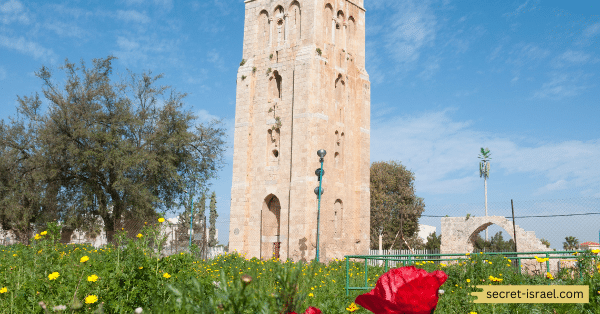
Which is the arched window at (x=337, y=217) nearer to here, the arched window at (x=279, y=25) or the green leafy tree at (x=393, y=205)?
the arched window at (x=279, y=25)

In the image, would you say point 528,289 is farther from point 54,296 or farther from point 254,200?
point 254,200

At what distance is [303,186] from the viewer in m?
22.4

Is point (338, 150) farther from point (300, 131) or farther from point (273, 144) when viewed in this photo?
point (273, 144)

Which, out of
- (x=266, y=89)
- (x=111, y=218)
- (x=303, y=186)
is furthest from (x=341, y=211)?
(x=111, y=218)

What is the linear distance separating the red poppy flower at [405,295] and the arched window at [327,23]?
23.7 meters

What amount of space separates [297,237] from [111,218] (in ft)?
34.0

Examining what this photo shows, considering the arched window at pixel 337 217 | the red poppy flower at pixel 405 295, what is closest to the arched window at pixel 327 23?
the arched window at pixel 337 217

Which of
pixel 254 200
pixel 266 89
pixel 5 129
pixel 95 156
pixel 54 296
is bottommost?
pixel 54 296

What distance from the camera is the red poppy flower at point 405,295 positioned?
1.11 metres

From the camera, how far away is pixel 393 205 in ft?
134

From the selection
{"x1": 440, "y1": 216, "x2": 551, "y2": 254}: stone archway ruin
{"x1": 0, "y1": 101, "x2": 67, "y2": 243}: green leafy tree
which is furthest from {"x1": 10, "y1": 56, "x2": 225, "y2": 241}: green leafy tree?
{"x1": 440, "y1": 216, "x2": 551, "y2": 254}: stone archway ruin

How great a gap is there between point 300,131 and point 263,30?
6558mm

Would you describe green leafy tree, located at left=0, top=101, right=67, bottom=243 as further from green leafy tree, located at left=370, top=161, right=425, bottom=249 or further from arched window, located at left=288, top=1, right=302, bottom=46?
green leafy tree, located at left=370, top=161, right=425, bottom=249

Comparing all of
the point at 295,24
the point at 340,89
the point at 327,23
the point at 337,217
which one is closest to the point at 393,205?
the point at 337,217
